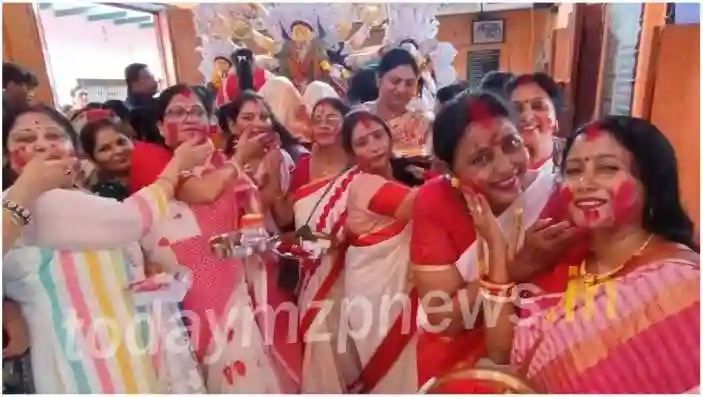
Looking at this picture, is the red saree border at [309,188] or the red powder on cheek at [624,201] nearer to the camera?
the red powder on cheek at [624,201]

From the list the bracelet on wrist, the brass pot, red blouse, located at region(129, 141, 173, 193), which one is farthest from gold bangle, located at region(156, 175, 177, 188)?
the brass pot

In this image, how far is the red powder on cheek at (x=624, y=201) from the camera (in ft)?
3.53

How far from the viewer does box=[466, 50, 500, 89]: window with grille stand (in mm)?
1136

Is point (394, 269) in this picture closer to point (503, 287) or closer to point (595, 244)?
point (503, 287)

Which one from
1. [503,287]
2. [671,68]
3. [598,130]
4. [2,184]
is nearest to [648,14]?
[671,68]

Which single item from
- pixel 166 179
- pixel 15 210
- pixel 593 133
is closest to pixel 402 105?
pixel 593 133

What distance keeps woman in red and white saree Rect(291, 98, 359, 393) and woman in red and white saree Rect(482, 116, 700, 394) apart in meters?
0.27

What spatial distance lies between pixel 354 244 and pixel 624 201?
1.40ft

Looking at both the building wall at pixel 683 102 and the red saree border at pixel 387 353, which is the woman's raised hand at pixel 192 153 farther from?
the building wall at pixel 683 102

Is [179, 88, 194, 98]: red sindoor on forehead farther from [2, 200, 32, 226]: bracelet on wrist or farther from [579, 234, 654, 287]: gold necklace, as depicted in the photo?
[579, 234, 654, 287]: gold necklace

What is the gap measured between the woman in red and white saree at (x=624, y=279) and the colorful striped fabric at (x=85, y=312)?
596 millimetres

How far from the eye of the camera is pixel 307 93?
1173mm

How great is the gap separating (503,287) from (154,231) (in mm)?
572

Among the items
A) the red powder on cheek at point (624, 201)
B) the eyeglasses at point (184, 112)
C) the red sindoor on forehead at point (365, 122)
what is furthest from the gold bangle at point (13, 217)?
the red powder on cheek at point (624, 201)
